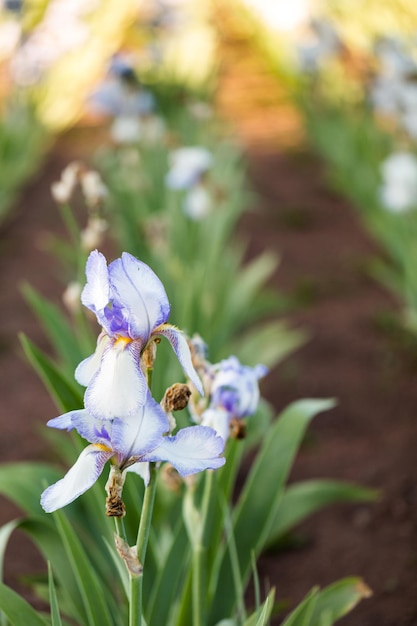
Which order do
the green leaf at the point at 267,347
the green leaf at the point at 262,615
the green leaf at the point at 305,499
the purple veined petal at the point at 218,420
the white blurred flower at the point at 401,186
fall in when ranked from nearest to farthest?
the green leaf at the point at 262,615, the purple veined petal at the point at 218,420, the green leaf at the point at 305,499, the green leaf at the point at 267,347, the white blurred flower at the point at 401,186

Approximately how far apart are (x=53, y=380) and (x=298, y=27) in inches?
225

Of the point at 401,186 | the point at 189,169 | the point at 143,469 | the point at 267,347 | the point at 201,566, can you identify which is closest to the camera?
the point at 143,469

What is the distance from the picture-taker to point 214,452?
68 cm

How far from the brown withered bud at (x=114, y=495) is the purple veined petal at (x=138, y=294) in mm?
112

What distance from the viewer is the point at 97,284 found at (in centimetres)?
69

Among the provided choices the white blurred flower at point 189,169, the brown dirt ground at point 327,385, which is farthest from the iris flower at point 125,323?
the white blurred flower at point 189,169

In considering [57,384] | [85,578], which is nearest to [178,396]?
[85,578]

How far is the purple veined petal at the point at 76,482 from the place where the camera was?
0.66 meters

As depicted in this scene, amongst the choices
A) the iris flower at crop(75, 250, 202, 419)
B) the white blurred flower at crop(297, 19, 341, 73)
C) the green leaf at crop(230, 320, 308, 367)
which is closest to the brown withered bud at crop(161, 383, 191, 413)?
the iris flower at crop(75, 250, 202, 419)

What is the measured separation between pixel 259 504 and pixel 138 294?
0.58 meters

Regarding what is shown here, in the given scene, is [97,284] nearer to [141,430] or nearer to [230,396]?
[141,430]

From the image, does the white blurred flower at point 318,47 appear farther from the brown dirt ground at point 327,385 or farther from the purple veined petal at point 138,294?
the purple veined petal at point 138,294

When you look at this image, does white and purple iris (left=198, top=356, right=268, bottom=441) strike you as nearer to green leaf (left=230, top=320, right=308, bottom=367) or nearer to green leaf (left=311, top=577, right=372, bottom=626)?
green leaf (left=311, top=577, right=372, bottom=626)

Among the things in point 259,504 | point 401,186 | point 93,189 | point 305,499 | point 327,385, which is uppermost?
point 93,189
